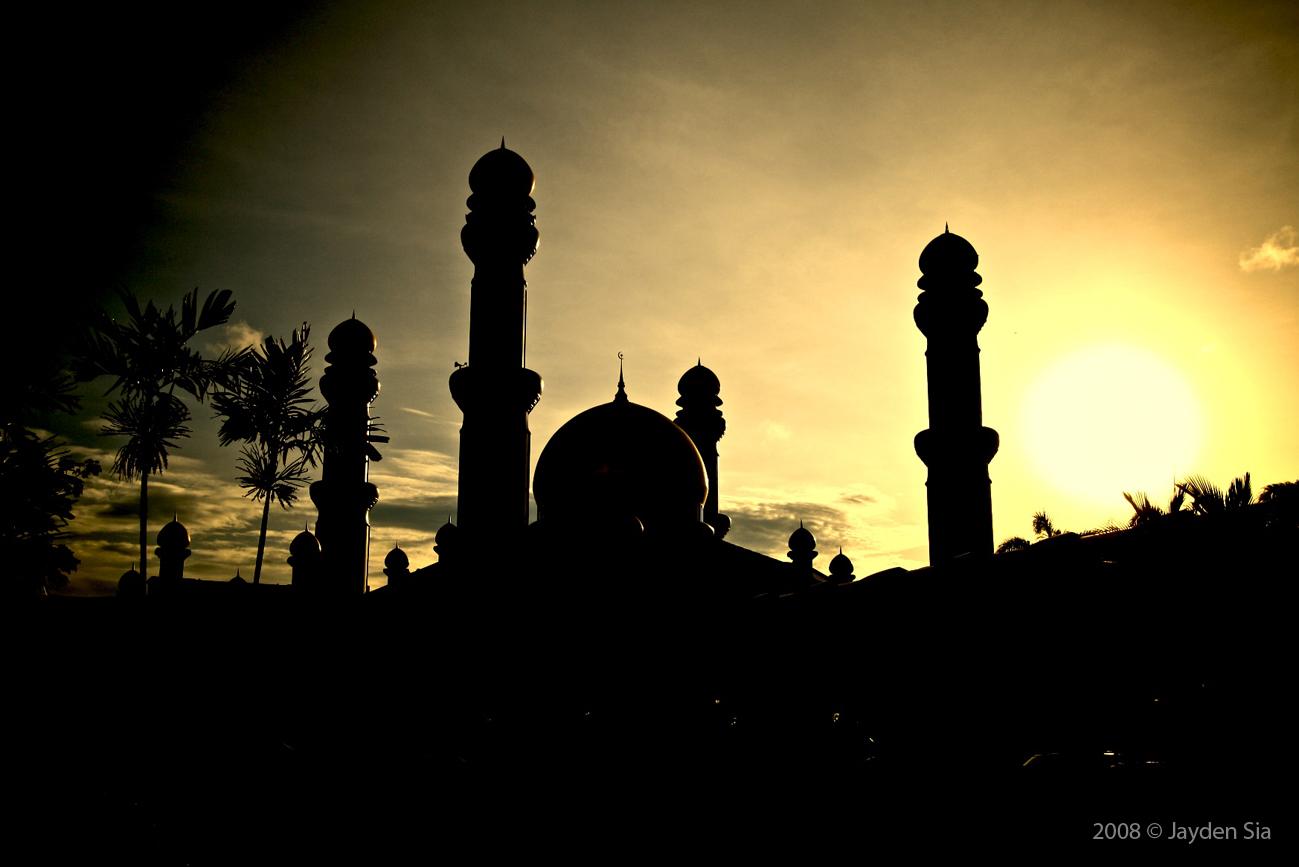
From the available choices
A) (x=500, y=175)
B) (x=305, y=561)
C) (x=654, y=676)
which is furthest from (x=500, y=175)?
(x=305, y=561)

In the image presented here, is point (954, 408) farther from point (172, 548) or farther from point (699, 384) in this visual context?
point (172, 548)

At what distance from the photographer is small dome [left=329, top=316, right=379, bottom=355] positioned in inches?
691

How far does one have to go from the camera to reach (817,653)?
5.63 meters

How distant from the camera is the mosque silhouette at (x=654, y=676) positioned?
4062 mm

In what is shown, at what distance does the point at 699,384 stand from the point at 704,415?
3.03ft

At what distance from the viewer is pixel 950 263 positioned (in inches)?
544

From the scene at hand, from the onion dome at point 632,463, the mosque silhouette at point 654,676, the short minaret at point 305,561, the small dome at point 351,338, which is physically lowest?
the mosque silhouette at point 654,676

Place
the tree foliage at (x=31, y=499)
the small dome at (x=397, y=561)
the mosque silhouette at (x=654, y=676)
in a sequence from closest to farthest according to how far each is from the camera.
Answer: the mosque silhouette at (x=654, y=676)
the tree foliage at (x=31, y=499)
the small dome at (x=397, y=561)

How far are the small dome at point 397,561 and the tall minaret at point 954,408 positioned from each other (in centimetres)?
2455

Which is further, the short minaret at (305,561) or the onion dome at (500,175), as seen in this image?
the short minaret at (305,561)

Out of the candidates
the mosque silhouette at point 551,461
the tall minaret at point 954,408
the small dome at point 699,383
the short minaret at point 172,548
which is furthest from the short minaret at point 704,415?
the short minaret at point 172,548

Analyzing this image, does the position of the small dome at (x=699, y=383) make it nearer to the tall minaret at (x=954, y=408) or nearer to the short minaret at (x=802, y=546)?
the short minaret at (x=802, y=546)

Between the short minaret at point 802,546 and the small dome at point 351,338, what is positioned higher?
the small dome at point 351,338

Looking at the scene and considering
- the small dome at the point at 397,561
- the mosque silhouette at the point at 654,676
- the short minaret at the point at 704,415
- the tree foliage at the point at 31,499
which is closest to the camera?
the mosque silhouette at the point at 654,676
